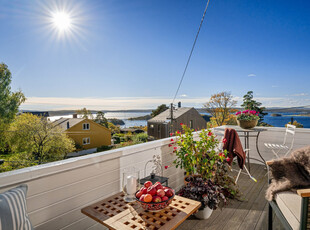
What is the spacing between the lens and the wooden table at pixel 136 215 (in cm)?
119

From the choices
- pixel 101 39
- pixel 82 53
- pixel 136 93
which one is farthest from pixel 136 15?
pixel 136 93

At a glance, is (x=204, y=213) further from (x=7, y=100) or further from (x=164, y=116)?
(x=7, y=100)

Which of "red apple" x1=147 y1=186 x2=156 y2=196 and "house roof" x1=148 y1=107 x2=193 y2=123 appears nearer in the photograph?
"red apple" x1=147 y1=186 x2=156 y2=196

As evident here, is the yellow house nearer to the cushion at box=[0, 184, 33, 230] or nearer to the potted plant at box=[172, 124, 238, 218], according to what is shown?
the potted plant at box=[172, 124, 238, 218]

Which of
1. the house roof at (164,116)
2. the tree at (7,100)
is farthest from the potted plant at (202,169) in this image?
the tree at (7,100)

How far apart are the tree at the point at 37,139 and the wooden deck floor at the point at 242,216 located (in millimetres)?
10794

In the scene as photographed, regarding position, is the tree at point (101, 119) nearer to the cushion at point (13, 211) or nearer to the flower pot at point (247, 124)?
the flower pot at point (247, 124)

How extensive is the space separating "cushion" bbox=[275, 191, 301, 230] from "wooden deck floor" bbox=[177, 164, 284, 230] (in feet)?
0.94

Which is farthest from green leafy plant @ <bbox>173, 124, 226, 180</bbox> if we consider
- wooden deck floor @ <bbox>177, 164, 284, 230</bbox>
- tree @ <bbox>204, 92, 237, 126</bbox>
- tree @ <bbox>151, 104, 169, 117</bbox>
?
tree @ <bbox>151, 104, 169, 117</bbox>

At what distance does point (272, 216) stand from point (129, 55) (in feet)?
50.5

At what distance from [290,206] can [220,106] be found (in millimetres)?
12249

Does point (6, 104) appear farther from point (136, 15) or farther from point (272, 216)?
point (272, 216)

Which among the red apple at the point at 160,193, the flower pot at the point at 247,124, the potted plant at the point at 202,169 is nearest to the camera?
the red apple at the point at 160,193

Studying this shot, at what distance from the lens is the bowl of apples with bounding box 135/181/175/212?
129 cm
